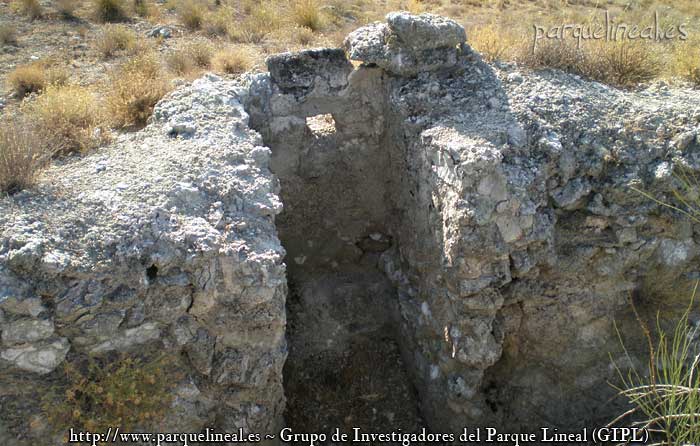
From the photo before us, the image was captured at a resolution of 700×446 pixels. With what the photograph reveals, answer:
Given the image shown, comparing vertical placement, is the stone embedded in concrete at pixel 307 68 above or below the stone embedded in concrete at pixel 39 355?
above

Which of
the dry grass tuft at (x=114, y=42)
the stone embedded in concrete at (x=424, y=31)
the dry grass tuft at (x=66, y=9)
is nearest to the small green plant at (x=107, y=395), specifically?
the stone embedded in concrete at (x=424, y=31)

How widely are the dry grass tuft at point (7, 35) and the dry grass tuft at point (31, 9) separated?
69 centimetres

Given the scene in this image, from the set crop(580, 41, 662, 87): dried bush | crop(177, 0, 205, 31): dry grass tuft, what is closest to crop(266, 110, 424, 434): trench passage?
crop(580, 41, 662, 87): dried bush

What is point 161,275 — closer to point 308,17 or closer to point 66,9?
point 308,17

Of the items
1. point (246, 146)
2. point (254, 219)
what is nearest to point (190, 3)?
point (246, 146)

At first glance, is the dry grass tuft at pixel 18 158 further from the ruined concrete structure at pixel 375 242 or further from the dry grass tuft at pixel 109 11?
the dry grass tuft at pixel 109 11

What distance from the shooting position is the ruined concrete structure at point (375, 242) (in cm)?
306

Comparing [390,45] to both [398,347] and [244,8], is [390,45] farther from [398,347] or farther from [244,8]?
[244,8]

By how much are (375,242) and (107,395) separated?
276 cm

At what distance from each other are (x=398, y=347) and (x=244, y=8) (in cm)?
533

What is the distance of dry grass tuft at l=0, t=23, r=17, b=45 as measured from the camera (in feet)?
→ 19.8

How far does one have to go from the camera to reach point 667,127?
384cm

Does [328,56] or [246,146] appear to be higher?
[328,56]

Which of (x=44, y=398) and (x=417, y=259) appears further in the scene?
(x=417, y=259)
